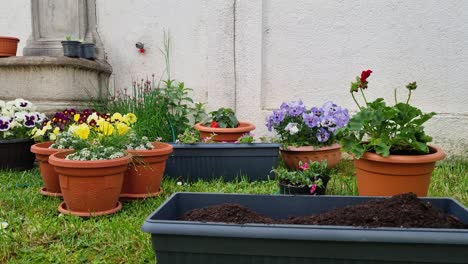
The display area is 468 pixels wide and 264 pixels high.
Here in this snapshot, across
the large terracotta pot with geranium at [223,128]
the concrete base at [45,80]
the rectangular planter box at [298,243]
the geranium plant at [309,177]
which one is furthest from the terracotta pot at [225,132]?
the rectangular planter box at [298,243]

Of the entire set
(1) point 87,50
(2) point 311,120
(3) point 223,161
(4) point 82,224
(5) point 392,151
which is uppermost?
(1) point 87,50

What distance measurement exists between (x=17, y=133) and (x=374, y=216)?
332 cm


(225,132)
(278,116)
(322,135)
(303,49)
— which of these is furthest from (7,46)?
(322,135)

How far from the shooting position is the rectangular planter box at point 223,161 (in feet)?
10.5

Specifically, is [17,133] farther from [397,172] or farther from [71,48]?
[397,172]

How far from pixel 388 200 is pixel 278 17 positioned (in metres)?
2.89

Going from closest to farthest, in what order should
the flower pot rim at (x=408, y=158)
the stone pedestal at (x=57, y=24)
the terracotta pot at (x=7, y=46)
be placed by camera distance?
the flower pot rim at (x=408, y=158)
the terracotta pot at (x=7, y=46)
the stone pedestal at (x=57, y=24)

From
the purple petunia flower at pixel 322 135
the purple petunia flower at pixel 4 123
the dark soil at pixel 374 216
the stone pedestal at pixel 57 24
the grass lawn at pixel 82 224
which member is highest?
the stone pedestal at pixel 57 24

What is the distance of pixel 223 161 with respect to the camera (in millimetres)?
3232

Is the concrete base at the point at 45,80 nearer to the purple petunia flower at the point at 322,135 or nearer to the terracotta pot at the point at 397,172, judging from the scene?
the purple petunia flower at the point at 322,135

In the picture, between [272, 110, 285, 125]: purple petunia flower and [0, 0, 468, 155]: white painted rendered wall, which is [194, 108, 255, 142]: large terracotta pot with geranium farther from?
[0, 0, 468, 155]: white painted rendered wall

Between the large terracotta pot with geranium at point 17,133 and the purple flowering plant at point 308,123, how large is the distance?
2.14m

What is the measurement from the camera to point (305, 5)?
13.1 ft

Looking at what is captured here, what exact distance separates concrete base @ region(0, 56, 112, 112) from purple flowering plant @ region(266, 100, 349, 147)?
210 centimetres
